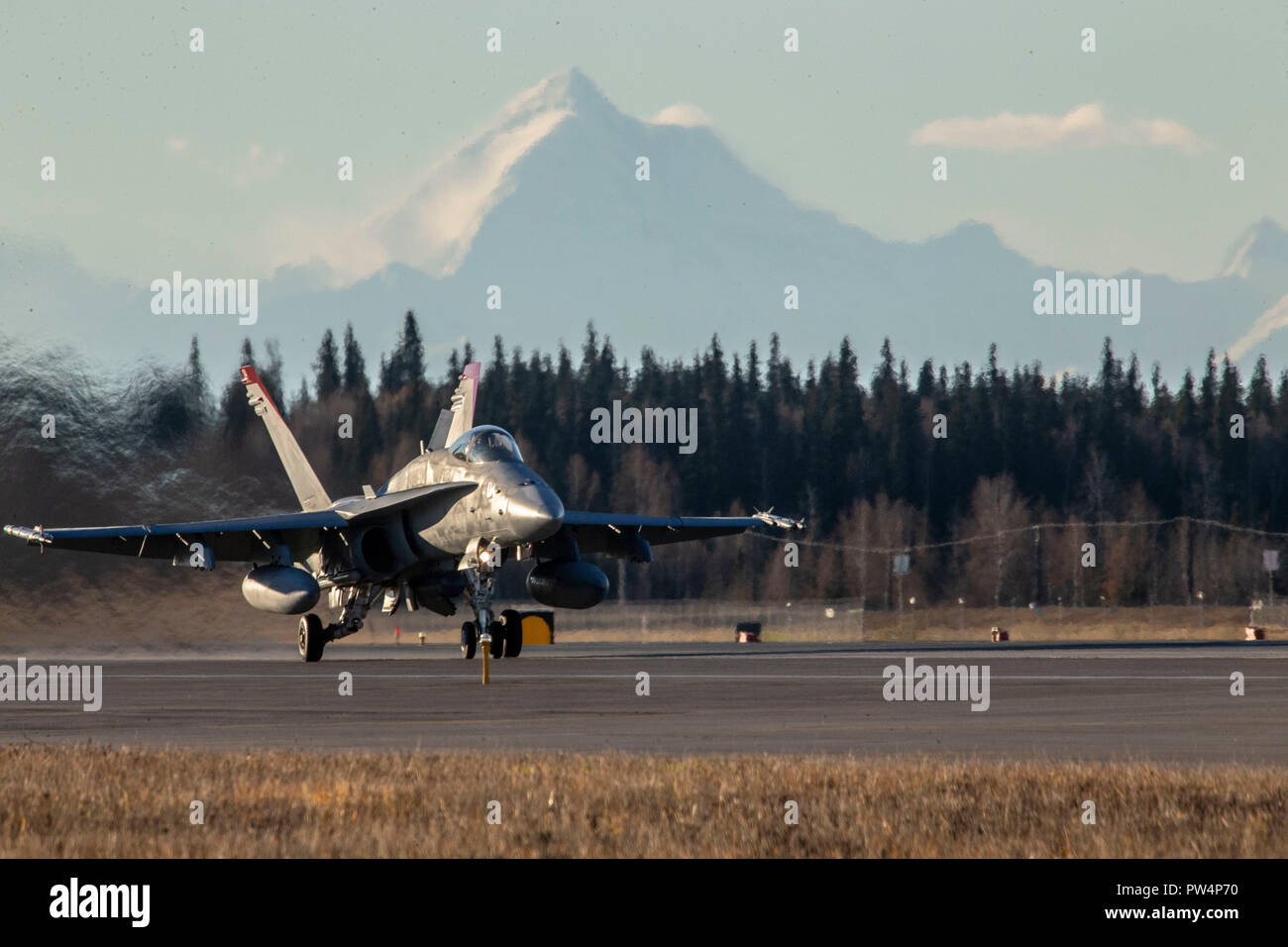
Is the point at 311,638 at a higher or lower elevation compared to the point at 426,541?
lower

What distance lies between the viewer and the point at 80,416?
120ft

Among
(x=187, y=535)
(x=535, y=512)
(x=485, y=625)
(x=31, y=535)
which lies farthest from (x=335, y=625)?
(x=535, y=512)

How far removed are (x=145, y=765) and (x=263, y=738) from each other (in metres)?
3.24

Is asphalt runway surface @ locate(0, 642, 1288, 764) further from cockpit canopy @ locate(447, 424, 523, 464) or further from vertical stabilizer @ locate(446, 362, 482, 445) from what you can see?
vertical stabilizer @ locate(446, 362, 482, 445)

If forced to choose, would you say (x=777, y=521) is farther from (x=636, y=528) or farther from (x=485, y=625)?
(x=485, y=625)

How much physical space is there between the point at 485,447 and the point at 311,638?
709 centimetres

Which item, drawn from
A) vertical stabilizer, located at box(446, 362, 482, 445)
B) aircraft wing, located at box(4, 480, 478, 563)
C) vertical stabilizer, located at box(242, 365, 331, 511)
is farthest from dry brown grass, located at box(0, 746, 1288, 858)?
vertical stabilizer, located at box(242, 365, 331, 511)

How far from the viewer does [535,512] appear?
30.4 m

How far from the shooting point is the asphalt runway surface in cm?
1608

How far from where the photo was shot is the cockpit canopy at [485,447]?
32.4 metres

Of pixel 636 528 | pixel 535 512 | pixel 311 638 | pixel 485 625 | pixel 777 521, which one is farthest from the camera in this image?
pixel 636 528

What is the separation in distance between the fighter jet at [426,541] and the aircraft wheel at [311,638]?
0.03 m

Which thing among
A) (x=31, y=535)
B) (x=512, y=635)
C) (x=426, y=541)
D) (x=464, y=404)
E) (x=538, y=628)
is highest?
(x=464, y=404)

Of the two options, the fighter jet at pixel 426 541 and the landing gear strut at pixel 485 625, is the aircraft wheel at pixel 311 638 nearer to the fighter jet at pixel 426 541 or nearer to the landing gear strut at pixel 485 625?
the fighter jet at pixel 426 541
